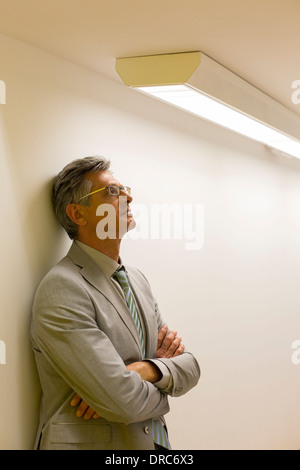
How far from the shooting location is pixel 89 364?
2545mm

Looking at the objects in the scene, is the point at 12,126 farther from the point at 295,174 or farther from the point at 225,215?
the point at 295,174

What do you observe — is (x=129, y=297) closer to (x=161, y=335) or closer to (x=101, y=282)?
(x=101, y=282)

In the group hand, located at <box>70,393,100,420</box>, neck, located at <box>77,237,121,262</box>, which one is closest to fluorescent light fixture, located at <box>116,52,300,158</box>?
neck, located at <box>77,237,121,262</box>

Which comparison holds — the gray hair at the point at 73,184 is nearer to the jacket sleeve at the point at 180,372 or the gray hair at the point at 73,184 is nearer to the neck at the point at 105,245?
the neck at the point at 105,245

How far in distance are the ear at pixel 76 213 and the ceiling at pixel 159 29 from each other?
739mm

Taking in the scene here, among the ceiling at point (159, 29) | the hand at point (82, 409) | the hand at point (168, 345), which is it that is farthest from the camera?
the hand at point (168, 345)

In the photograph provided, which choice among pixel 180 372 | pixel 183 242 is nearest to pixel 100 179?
pixel 180 372

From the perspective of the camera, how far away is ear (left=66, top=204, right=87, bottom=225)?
114 inches

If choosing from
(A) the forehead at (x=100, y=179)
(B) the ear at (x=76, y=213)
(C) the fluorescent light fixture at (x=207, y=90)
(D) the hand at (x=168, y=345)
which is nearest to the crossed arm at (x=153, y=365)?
(D) the hand at (x=168, y=345)

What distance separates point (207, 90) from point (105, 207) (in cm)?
78

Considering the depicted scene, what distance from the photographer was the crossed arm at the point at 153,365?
2.67 meters

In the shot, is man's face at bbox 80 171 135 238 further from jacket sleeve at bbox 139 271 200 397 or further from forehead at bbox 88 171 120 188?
jacket sleeve at bbox 139 271 200 397
